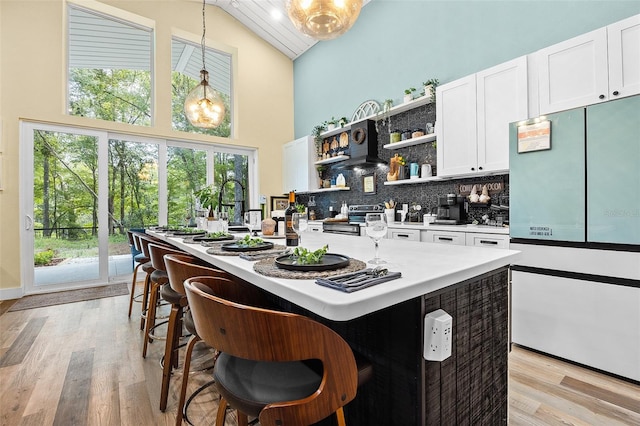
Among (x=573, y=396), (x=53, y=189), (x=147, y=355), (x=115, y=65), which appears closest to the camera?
(x=573, y=396)

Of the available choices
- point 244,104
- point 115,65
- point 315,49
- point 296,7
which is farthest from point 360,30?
point 115,65

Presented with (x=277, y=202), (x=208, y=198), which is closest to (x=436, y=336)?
(x=208, y=198)

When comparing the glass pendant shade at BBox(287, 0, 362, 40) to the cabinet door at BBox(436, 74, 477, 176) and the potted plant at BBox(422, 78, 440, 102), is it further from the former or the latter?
the potted plant at BBox(422, 78, 440, 102)

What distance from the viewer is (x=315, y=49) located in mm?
5988

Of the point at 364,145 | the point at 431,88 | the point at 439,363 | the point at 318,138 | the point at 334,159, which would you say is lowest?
the point at 439,363

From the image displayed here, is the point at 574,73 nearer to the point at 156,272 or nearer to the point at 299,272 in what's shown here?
the point at 299,272

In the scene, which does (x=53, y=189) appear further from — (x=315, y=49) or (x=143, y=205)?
(x=315, y=49)

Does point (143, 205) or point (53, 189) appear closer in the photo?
point (53, 189)

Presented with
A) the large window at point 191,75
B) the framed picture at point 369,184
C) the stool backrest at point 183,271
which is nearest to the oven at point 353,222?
the framed picture at point 369,184

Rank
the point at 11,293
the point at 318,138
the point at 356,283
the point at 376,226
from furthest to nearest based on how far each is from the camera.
Result: the point at 318,138 → the point at 11,293 → the point at 376,226 → the point at 356,283

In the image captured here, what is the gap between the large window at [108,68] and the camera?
14.8 feet

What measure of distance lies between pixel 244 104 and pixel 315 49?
176 cm

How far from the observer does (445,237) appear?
3055 millimetres

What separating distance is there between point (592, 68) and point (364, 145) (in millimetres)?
2678
